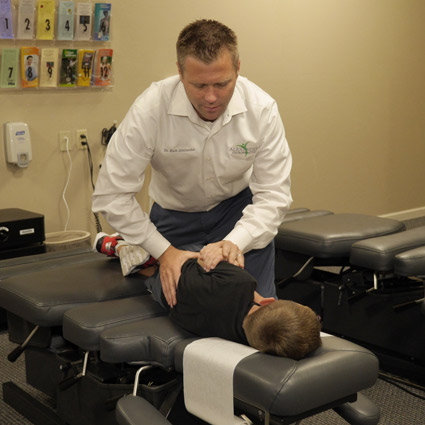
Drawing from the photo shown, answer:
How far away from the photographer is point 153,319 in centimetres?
189

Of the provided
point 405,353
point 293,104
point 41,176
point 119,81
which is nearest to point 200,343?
point 405,353

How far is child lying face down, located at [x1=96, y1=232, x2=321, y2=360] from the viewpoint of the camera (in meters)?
1.56

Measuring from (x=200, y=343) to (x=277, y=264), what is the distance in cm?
117

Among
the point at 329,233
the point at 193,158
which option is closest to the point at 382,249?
the point at 329,233

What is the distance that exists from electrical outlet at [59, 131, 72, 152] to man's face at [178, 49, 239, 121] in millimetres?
1657

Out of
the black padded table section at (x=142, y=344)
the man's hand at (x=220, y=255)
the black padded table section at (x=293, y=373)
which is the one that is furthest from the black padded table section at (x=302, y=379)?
the man's hand at (x=220, y=255)

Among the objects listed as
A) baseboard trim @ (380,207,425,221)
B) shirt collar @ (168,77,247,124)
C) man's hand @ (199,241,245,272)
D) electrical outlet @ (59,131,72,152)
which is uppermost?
shirt collar @ (168,77,247,124)

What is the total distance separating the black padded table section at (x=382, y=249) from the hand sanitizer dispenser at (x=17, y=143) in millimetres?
1691

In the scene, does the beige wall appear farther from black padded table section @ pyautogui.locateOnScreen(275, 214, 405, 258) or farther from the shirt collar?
the shirt collar

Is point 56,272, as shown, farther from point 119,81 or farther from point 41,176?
point 119,81

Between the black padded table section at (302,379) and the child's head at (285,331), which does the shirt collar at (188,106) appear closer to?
the child's head at (285,331)

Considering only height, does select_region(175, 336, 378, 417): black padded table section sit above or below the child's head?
below

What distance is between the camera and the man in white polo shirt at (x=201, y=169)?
198 centimetres

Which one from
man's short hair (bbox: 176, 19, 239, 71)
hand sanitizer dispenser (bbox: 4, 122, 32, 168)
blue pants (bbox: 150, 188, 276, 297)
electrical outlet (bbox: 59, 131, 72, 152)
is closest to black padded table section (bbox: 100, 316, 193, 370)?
blue pants (bbox: 150, 188, 276, 297)
